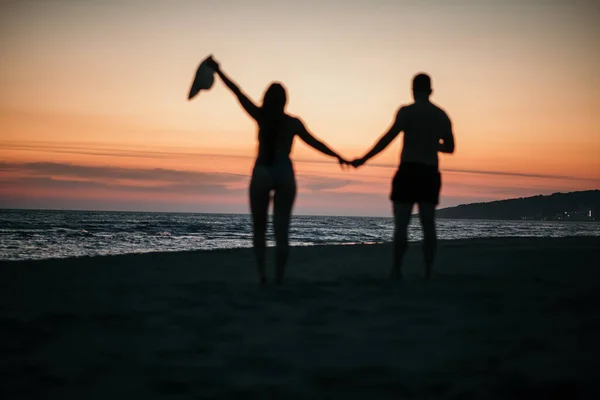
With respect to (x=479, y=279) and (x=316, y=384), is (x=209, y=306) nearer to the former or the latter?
(x=316, y=384)

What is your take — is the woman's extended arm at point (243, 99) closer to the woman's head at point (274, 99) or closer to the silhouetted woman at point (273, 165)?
the silhouetted woman at point (273, 165)

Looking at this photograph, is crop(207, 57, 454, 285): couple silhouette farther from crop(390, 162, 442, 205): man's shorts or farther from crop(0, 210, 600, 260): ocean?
crop(0, 210, 600, 260): ocean

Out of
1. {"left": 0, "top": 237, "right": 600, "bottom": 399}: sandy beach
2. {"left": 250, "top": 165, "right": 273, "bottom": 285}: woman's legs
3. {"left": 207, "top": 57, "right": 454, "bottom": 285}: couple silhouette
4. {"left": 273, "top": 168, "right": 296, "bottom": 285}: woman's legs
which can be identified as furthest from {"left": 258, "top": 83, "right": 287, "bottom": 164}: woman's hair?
{"left": 0, "top": 237, "right": 600, "bottom": 399}: sandy beach

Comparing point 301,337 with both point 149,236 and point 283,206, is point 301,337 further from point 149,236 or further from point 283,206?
point 149,236

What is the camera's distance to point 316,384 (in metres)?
2.43

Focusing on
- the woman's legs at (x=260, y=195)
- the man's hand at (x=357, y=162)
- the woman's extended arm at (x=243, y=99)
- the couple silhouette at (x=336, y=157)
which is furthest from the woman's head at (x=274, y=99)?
the man's hand at (x=357, y=162)

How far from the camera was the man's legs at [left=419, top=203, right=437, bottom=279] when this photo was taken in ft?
18.0

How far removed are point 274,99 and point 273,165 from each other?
0.59m

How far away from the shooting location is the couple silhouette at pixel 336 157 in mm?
5043

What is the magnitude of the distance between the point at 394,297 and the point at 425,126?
177cm

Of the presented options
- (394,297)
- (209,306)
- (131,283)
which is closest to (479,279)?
(394,297)

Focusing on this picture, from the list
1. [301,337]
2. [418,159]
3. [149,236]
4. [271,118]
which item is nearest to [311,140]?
[271,118]

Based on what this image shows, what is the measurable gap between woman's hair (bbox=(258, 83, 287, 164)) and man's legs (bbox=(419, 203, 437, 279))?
154 centimetres

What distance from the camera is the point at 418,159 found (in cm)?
541
